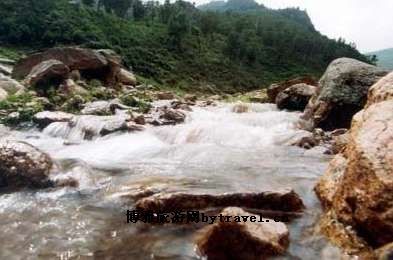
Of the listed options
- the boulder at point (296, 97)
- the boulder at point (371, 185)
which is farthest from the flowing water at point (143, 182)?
the boulder at point (296, 97)

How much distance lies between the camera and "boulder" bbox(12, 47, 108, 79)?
29.0m

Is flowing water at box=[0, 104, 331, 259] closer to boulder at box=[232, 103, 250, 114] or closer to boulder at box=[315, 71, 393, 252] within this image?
boulder at box=[315, 71, 393, 252]

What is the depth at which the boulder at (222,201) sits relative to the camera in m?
7.48

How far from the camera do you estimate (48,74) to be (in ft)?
81.8

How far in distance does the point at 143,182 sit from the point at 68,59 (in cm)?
2158

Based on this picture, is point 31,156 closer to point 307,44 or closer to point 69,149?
point 69,149

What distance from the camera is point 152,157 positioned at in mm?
12961

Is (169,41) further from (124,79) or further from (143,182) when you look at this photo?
(143,182)

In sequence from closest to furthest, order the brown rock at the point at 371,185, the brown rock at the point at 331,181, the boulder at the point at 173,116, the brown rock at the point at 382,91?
the brown rock at the point at 371,185
the brown rock at the point at 331,181
the brown rock at the point at 382,91
the boulder at the point at 173,116

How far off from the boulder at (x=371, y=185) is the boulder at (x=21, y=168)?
18.2 ft

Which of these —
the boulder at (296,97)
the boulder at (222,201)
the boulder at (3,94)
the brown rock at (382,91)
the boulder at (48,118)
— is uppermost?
the brown rock at (382,91)

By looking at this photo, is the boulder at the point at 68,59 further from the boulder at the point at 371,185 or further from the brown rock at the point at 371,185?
the brown rock at the point at 371,185

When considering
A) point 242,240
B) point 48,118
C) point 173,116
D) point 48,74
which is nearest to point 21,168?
point 242,240

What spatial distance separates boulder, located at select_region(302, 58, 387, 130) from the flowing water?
1.24 meters
